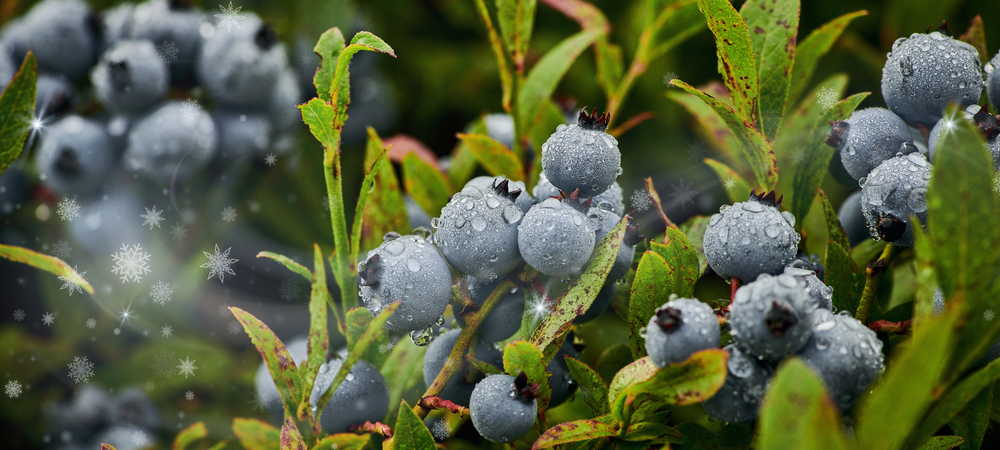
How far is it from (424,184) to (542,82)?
0.75 ft

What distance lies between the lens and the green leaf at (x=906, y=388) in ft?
1.21

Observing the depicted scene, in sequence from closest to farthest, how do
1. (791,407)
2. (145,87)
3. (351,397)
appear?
(791,407) < (351,397) < (145,87)

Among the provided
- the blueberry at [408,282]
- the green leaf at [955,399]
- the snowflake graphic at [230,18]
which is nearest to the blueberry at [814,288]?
the green leaf at [955,399]

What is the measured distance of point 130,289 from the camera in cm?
102

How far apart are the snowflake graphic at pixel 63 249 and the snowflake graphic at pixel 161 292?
7.4 inches

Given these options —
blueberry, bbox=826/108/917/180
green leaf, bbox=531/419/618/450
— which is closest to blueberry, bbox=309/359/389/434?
green leaf, bbox=531/419/618/450

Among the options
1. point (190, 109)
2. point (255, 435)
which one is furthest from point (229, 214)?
point (255, 435)

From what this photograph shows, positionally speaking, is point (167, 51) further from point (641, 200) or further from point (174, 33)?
point (641, 200)

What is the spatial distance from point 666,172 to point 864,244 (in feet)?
1.99

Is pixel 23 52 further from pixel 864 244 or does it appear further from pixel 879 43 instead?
pixel 879 43

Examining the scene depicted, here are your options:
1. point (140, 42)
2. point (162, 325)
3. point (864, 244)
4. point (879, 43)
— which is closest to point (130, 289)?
point (162, 325)

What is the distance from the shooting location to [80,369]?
3.28ft

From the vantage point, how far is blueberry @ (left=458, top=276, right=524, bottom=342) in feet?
2.10

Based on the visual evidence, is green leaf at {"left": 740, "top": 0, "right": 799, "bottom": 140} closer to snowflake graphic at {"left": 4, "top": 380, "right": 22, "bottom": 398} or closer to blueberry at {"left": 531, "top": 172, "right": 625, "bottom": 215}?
blueberry at {"left": 531, "top": 172, "right": 625, "bottom": 215}
